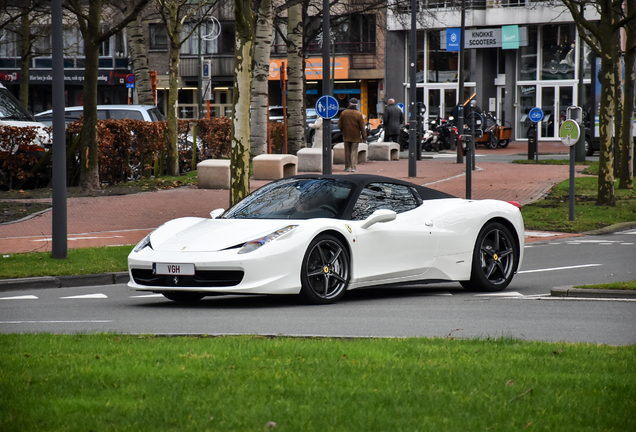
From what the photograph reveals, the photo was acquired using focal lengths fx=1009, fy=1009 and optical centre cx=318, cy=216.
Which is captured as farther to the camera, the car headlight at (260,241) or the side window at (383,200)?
the side window at (383,200)

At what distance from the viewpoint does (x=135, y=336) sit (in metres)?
6.92

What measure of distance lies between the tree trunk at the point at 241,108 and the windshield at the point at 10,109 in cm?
736

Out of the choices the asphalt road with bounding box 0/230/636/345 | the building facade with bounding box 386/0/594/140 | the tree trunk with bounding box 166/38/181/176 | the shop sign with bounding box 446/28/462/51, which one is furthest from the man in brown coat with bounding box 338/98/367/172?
the shop sign with bounding box 446/28/462/51

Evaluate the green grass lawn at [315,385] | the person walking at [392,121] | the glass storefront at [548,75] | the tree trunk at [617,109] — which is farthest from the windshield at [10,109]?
the glass storefront at [548,75]

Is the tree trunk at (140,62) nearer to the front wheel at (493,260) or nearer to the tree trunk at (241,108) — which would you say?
the tree trunk at (241,108)

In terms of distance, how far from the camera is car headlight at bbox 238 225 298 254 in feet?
28.7

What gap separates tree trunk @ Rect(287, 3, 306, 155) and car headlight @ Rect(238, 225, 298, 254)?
21158 millimetres

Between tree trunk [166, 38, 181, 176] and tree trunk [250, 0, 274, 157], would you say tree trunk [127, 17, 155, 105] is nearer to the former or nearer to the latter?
tree trunk [166, 38, 181, 176]

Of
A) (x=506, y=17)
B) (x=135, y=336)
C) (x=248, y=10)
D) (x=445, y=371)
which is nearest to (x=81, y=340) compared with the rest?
(x=135, y=336)

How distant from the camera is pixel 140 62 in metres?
28.7

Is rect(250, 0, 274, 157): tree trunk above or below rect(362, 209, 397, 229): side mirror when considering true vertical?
above

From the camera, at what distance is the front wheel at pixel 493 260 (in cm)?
1028

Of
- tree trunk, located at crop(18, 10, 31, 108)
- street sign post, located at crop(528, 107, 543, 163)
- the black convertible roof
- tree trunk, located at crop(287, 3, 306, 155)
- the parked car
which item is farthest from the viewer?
tree trunk, located at crop(18, 10, 31, 108)

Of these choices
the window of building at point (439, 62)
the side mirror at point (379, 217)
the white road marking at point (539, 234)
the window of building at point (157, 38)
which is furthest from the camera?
the window of building at point (157, 38)
